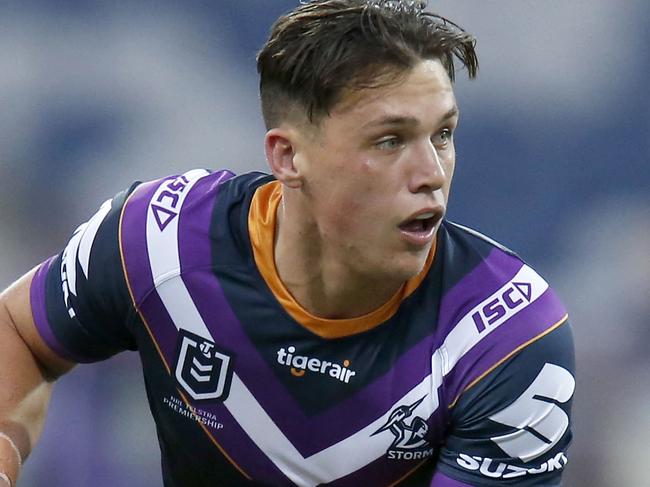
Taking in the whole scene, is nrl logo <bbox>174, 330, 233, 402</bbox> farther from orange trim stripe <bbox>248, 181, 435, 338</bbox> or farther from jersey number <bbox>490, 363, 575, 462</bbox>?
jersey number <bbox>490, 363, 575, 462</bbox>

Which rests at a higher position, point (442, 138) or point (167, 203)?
point (442, 138)

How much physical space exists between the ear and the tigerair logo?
334mm

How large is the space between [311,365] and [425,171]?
0.48 metres

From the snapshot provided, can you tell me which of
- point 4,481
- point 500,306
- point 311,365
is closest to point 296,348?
point 311,365

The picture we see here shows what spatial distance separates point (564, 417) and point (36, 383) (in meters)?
1.11

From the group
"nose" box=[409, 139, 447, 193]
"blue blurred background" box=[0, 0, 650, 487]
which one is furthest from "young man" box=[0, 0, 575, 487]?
"blue blurred background" box=[0, 0, 650, 487]

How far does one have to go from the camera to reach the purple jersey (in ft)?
7.55

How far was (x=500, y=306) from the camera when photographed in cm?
231

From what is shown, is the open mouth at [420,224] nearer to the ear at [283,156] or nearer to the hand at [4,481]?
the ear at [283,156]

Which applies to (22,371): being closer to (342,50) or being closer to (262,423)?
(262,423)

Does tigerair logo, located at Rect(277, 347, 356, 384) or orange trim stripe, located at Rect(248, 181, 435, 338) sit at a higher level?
orange trim stripe, located at Rect(248, 181, 435, 338)

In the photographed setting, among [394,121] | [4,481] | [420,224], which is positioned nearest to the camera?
[394,121]

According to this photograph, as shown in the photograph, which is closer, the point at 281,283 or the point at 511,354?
the point at 511,354

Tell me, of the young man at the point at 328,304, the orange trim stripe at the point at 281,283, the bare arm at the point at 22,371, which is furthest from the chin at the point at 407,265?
the bare arm at the point at 22,371
